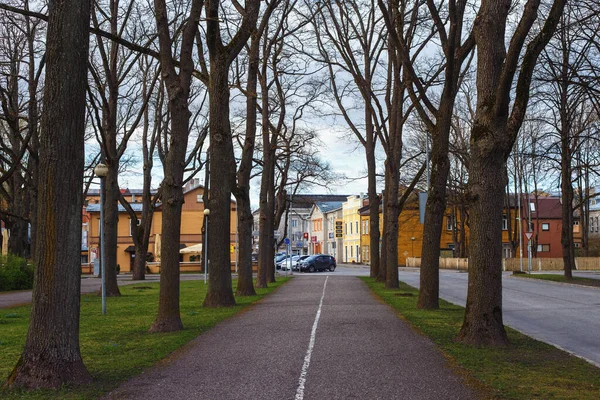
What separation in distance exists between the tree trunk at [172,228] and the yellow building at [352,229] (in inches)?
3229

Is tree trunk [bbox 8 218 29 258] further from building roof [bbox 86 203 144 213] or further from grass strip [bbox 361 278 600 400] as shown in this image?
building roof [bbox 86 203 144 213]

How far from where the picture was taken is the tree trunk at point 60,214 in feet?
27.1

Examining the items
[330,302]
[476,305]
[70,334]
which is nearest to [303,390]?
[70,334]

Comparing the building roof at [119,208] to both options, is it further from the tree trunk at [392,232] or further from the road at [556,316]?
the tree trunk at [392,232]

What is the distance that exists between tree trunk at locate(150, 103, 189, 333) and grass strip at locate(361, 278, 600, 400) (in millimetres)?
4749

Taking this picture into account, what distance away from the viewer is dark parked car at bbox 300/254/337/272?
6981 cm

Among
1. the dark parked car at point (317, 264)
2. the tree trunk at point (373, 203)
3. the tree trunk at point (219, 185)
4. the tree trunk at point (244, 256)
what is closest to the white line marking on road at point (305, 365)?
the tree trunk at point (219, 185)

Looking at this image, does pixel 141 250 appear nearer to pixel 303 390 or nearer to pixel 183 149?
pixel 183 149

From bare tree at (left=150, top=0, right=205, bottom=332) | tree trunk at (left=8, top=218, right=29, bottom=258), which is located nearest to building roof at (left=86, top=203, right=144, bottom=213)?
tree trunk at (left=8, top=218, right=29, bottom=258)

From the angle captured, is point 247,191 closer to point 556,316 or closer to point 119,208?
point 556,316

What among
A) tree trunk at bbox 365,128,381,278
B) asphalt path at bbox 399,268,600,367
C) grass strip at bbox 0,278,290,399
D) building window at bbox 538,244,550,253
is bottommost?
asphalt path at bbox 399,268,600,367

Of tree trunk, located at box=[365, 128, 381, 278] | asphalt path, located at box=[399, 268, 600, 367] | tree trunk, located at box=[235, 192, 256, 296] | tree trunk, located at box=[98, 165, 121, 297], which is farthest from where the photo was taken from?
tree trunk, located at box=[365, 128, 381, 278]

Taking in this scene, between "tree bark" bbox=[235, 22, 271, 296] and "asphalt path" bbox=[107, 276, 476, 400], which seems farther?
"tree bark" bbox=[235, 22, 271, 296]

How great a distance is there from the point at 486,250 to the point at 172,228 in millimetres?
5933
